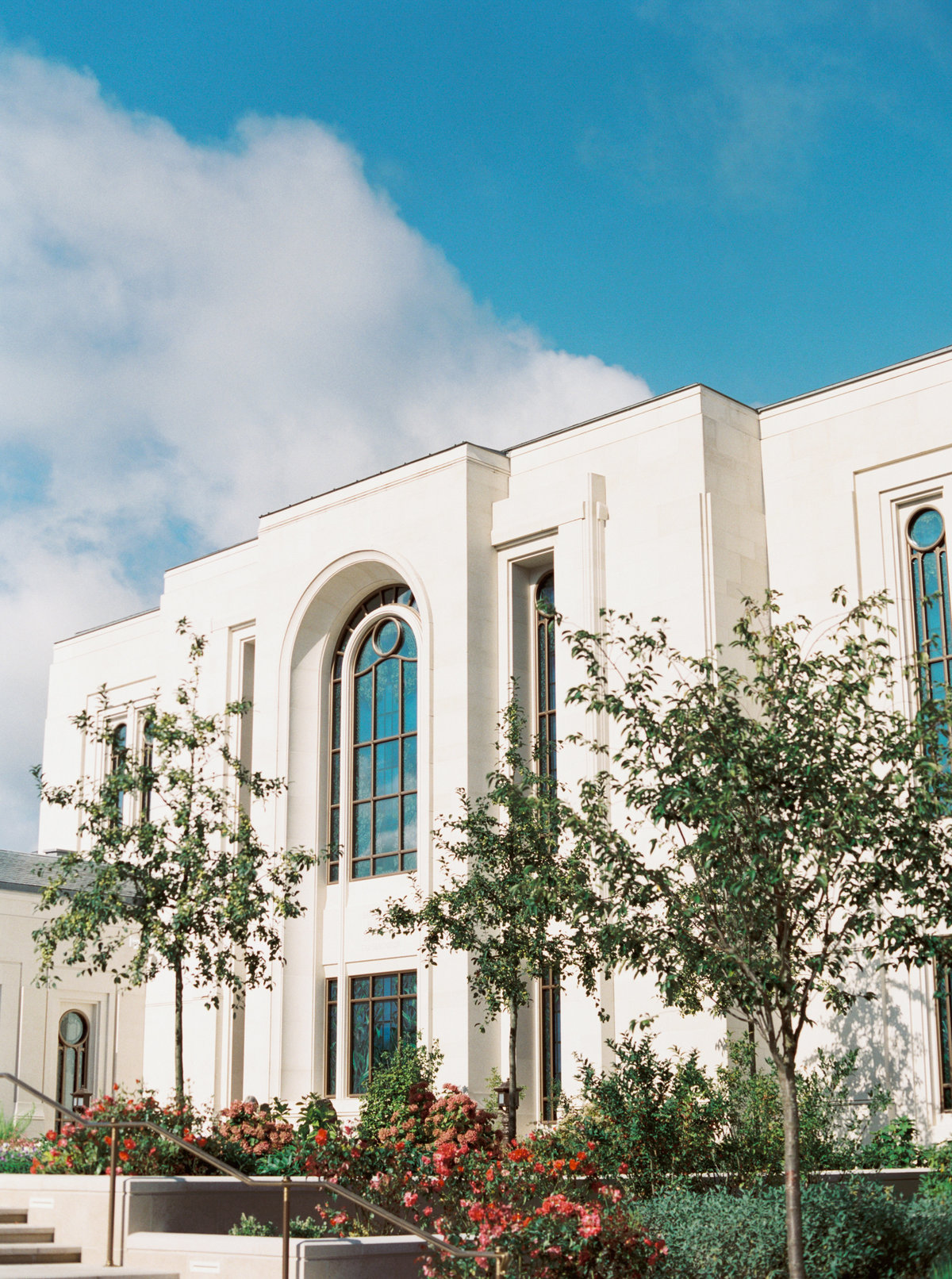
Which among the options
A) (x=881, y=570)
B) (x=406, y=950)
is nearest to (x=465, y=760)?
(x=406, y=950)

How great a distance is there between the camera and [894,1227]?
501 inches

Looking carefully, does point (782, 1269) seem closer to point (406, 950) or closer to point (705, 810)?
point (705, 810)

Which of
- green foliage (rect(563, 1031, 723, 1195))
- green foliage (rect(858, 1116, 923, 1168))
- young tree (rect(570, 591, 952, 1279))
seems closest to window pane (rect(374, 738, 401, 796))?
green foliage (rect(858, 1116, 923, 1168))

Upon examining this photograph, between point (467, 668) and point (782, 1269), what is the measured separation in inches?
544

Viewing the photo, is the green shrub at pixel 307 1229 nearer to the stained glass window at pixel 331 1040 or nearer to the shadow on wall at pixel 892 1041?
the shadow on wall at pixel 892 1041

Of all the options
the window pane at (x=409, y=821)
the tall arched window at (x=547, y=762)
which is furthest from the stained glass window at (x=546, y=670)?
the window pane at (x=409, y=821)

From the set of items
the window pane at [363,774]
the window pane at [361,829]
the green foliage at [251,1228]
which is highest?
the window pane at [363,774]

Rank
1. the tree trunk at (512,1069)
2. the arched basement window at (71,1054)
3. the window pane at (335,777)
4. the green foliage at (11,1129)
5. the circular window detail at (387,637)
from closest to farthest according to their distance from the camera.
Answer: the tree trunk at (512,1069) → the green foliage at (11,1129) → the circular window detail at (387,637) → the window pane at (335,777) → the arched basement window at (71,1054)

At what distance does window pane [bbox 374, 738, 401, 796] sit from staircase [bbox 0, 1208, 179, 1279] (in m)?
13.3

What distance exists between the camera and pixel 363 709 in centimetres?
2756

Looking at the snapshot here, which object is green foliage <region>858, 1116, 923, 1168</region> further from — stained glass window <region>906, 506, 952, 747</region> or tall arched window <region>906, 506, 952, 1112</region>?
stained glass window <region>906, 506, 952, 747</region>

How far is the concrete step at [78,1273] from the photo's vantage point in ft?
36.5

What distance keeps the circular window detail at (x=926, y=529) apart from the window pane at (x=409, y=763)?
30.2ft

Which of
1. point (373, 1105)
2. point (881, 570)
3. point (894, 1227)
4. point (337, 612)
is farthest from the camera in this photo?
point (337, 612)
